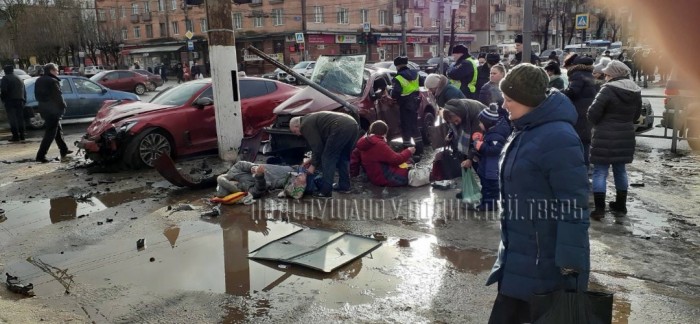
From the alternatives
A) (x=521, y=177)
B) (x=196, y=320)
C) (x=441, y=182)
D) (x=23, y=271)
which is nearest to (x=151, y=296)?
(x=196, y=320)

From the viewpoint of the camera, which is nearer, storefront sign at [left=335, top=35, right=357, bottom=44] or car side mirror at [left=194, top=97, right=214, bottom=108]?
car side mirror at [left=194, top=97, right=214, bottom=108]

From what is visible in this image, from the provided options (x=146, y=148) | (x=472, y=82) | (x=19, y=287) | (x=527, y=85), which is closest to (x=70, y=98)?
(x=146, y=148)

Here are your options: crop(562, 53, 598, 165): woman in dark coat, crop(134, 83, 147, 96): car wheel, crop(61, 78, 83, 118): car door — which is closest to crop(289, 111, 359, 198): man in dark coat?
crop(562, 53, 598, 165): woman in dark coat

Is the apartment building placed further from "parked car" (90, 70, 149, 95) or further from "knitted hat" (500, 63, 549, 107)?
"knitted hat" (500, 63, 549, 107)

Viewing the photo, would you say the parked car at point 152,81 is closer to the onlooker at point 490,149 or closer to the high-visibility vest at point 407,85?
the high-visibility vest at point 407,85

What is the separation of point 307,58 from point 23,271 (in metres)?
43.9

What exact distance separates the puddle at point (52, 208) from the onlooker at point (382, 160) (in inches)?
123

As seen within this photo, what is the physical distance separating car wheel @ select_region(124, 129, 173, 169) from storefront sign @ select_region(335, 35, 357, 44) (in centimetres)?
4361

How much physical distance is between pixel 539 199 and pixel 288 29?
49228 mm

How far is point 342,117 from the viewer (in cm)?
670

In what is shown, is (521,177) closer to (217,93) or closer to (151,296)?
(151,296)

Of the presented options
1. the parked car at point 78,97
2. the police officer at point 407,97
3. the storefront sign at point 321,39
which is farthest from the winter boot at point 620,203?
the storefront sign at point 321,39

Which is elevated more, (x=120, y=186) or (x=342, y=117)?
(x=342, y=117)

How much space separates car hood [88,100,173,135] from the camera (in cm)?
861
